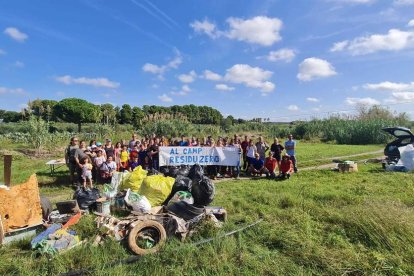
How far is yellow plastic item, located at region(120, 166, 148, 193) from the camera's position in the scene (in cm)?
810

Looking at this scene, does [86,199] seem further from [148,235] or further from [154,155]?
[154,155]

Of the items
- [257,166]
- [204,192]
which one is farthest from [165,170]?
[204,192]

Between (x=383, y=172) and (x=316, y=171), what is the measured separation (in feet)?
7.97

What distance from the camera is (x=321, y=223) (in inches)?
239

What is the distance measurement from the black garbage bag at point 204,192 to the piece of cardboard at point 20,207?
306cm

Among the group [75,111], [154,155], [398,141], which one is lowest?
[154,155]

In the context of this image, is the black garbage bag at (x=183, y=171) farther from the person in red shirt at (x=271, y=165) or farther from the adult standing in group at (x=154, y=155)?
the person in red shirt at (x=271, y=165)

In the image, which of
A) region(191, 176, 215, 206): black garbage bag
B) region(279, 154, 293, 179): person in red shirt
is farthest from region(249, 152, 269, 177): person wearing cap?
region(191, 176, 215, 206): black garbage bag

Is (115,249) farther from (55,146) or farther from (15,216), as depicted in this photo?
(55,146)

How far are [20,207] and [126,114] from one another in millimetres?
54694

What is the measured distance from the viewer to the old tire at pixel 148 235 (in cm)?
500

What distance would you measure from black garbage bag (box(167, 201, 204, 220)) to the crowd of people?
4.56 metres

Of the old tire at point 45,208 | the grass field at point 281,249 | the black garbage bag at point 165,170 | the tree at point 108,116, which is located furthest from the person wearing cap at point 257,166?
the tree at point 108,116

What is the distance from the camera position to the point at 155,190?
24.0 ft
